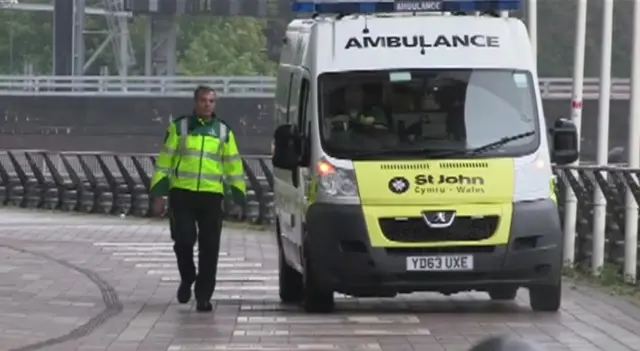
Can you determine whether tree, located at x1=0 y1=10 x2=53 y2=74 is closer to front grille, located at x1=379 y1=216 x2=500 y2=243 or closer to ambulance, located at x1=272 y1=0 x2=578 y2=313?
ambulance, located at x1=272 y1=0 x2=578 y2=313

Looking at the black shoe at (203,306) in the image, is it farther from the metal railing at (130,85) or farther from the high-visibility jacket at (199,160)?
the metal railing at (130,85)

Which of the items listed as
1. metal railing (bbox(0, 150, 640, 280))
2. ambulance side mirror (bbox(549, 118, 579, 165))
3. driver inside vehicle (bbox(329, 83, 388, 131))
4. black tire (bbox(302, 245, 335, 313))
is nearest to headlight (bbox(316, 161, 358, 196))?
driver inside vehicle (bbox(329, 83, 388, 131))

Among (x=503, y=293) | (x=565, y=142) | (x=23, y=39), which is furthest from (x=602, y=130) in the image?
(x=23, y=39)

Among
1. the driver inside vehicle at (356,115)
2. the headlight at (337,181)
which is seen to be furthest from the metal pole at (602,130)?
the headlight at (337,181)

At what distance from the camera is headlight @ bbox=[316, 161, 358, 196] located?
586 inches

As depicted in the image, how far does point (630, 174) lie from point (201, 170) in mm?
5249

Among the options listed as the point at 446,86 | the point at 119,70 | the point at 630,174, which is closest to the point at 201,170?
the point at 446,86

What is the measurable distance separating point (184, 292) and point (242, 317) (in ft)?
3.60

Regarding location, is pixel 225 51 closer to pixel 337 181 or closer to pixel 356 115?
pixel 356 115

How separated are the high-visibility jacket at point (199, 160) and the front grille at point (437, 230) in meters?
1.42

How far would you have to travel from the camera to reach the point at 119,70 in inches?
2132

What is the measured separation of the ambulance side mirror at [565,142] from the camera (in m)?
15.4

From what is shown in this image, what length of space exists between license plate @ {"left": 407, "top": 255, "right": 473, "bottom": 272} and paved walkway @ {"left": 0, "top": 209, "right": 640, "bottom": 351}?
0.39 m

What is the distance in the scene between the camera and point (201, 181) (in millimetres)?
15391
